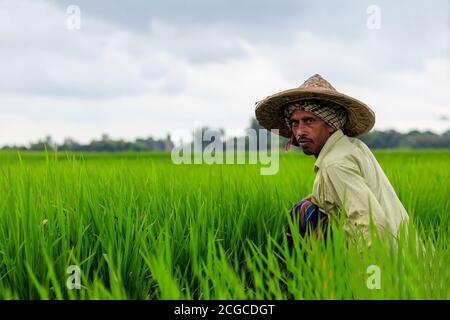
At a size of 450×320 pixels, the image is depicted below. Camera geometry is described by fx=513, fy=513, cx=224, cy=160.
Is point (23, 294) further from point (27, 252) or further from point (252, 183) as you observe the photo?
point (252, 183)

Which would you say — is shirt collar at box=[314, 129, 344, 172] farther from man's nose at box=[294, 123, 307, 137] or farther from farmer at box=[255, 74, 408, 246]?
man's nose at box=[294, 123, 307, 137]

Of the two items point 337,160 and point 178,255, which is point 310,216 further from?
point 178,255

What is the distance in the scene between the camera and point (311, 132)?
7.30 ft

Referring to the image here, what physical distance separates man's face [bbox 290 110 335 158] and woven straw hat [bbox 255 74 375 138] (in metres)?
0.09

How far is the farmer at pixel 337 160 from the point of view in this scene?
1.94 meters

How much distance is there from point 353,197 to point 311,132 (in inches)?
15.8

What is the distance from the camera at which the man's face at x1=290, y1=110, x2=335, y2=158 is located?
223 centimetres

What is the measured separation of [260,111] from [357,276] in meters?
1.25

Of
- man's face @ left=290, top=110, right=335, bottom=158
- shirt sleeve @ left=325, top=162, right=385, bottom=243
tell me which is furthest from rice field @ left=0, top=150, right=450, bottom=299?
man's face @ left=290, top=110, right=335, bottom=158

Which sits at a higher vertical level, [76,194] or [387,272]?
[76,194]

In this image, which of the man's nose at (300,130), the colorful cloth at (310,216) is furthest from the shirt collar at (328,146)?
the colorful cloth at (310,216)

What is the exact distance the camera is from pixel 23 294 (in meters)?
1.82

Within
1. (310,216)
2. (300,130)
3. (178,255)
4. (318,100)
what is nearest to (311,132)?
(300,130)
